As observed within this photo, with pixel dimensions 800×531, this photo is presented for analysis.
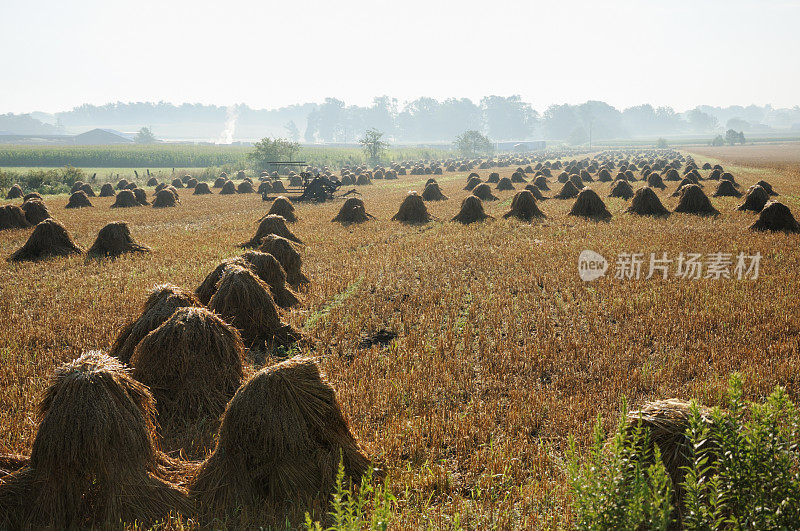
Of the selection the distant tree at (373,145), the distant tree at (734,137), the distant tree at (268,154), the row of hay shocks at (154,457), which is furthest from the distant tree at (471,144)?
the row of hay shocks at (154,457)

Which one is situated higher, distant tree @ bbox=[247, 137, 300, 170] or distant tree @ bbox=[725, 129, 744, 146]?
distant tree @ bbox=[725, 129, 744, 146]

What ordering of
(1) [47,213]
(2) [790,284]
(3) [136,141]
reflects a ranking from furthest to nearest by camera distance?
(3) [136,141], (1) [47,213], (2) [790,284]

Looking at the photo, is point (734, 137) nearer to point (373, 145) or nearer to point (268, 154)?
point (373, 145)

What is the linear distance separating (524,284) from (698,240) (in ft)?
23.8

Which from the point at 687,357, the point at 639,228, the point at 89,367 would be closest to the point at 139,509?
the point at 89,367

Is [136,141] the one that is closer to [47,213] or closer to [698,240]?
[47,213]

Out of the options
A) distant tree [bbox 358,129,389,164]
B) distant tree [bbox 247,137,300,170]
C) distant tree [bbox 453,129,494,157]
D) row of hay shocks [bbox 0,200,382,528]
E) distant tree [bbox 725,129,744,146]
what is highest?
distant tree [bbox 725,129,744,146]

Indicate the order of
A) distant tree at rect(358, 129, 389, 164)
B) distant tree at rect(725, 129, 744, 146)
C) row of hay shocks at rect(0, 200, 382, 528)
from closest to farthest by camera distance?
1. row of hay shocks at rect(0, 200, 382, 528)
2. distant tree at rect(358, 129, 389, 164)
3. distant tree at rect(725, 129, 744, 146)

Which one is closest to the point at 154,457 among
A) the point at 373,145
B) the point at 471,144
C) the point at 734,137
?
the point at 373,145

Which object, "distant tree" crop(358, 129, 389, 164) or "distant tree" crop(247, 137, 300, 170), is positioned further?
"distant tree" crop(358, 129, 389, 164)

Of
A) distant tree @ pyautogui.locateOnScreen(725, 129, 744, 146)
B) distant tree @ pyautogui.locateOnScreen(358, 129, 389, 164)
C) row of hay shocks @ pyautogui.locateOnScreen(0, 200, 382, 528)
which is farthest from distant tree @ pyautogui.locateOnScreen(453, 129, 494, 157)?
row of hay shocks @ pyautogui.locateOnScreen(0, 200, 382, 528)

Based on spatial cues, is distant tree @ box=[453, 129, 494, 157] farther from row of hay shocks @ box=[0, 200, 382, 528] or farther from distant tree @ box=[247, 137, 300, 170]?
row of hay shocks @ box=[0, 200, 382, 528]

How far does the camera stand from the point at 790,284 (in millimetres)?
9727

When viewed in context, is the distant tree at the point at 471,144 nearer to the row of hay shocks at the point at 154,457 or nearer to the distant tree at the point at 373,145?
the distant tree at the point at 373,145
